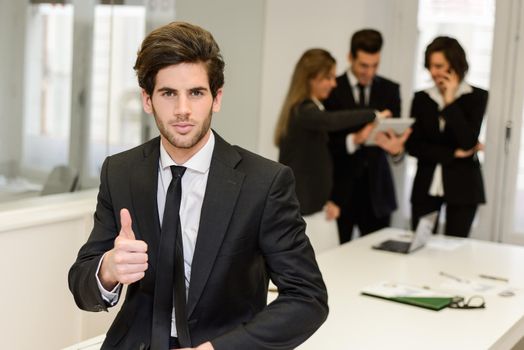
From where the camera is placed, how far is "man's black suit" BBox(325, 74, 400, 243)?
5211mm

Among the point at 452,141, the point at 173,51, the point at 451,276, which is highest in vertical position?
the point at 173,51

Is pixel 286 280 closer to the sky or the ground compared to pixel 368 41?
closer to the ground

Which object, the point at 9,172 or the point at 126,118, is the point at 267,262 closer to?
the point at 9,172

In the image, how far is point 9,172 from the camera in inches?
155

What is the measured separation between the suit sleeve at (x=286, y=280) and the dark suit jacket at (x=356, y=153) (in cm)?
313

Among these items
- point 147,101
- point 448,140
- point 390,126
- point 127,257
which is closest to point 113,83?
point 390,126

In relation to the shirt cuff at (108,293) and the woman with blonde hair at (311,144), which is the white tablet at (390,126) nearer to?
the woman with blonde hair at (311,144)

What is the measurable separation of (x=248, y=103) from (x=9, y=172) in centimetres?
192

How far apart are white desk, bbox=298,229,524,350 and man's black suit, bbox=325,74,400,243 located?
1.00 m

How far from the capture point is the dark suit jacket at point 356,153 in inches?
204

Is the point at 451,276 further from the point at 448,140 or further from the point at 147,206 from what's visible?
the point at 147,206

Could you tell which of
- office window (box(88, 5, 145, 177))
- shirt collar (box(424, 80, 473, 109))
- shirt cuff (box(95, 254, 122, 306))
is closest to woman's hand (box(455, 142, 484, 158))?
shirt collar (box(424, 80, 473, 109))

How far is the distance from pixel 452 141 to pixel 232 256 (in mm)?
3357

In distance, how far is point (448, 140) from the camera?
5.14 meters
